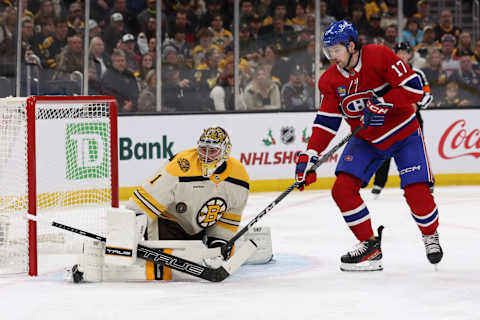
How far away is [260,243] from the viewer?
3742mm

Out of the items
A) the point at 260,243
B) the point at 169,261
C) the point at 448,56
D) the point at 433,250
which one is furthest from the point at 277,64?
the point at 169,261

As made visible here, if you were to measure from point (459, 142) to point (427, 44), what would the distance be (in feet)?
3.33

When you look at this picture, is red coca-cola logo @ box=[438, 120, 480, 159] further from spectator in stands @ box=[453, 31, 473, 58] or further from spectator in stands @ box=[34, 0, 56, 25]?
spectator in stands @ box=[34, 0, 56, 25]

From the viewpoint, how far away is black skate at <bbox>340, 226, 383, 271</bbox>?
3516 millimetres

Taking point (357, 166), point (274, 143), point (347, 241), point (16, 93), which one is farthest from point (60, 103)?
point (274, 143)

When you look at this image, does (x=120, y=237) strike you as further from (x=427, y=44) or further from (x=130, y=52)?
(x=427, y=44)

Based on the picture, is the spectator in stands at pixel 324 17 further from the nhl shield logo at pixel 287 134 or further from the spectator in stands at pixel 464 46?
the spectator in stands at pixel 464 46

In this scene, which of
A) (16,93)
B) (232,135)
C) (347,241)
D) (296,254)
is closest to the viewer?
(296,254)

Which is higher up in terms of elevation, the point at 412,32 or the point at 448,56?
the point at 412,32

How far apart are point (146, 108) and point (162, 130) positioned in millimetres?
384

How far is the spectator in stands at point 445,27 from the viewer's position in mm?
7797

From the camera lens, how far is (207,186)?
341cm

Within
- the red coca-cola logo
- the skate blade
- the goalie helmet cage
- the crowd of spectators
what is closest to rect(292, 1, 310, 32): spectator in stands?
the crowd of spectators

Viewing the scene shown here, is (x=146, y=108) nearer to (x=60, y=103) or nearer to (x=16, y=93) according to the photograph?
(x=16, y=93)
